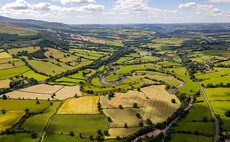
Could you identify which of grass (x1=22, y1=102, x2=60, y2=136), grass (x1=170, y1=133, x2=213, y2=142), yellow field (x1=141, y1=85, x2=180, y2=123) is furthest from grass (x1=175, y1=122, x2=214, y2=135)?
grass (x1=22, y1=102, x2=60, y2=136)

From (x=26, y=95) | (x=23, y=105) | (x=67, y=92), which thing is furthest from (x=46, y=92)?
(x=23, y=105)

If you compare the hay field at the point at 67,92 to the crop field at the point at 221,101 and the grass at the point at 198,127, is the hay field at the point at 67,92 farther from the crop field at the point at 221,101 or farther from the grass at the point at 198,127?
the crop field at the point at 221,101

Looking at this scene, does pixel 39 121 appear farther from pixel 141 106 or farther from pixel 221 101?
pixel 221 101

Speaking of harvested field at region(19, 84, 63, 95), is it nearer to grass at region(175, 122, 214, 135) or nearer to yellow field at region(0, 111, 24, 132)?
yellow field at region(0, 111, 24, 132)

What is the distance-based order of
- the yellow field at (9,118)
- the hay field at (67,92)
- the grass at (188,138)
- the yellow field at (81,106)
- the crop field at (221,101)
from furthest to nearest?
the hay field at (67,92) → the yellow field at (81,106) → the crop field at (221,101) → the yellow field at (9,118) → the grass at (188,138)

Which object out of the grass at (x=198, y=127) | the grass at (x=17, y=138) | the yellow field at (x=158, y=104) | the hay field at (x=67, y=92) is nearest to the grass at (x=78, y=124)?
the grass at (x=17, y=138)
